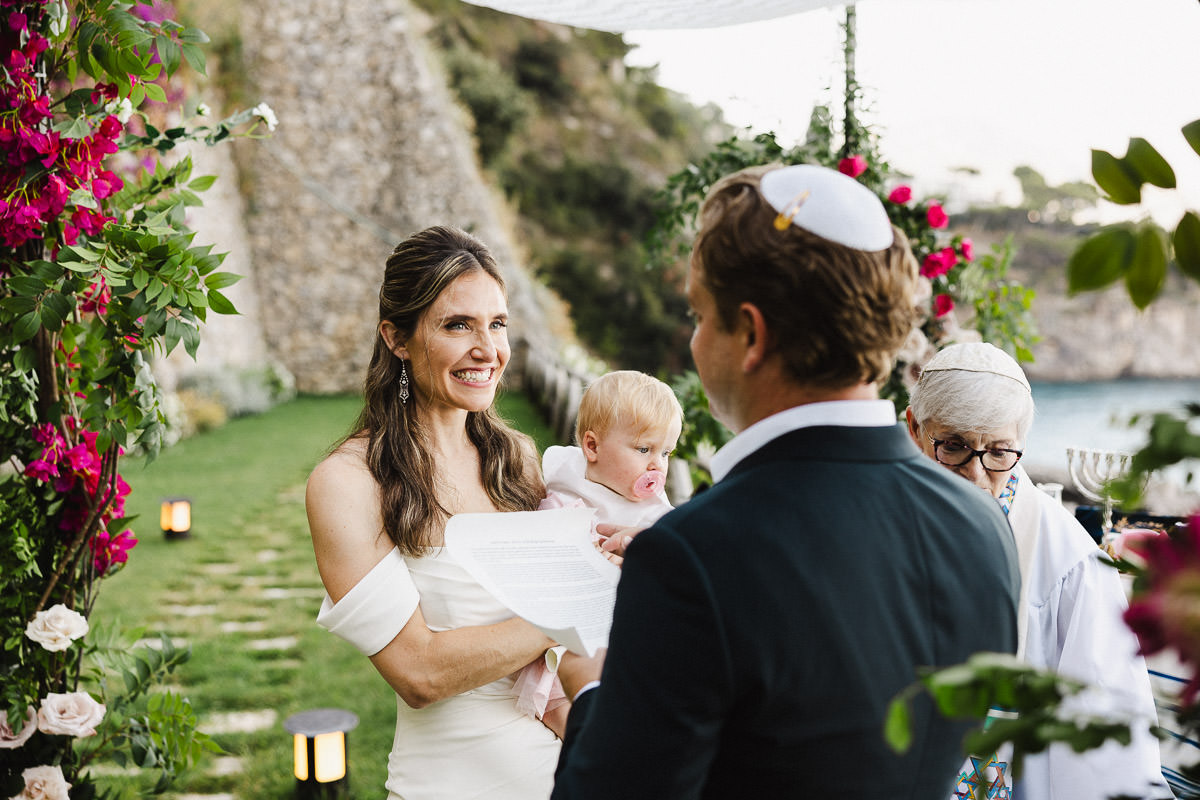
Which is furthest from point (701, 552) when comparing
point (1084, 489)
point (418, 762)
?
point (1084, 489)

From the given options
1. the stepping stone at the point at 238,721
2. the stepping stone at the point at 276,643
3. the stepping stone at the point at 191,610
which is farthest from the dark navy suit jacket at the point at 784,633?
the stepping stone at the point at 191,610

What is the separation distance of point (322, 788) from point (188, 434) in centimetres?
776

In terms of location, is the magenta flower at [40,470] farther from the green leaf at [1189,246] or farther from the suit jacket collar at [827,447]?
the green leaf at [1189,246]

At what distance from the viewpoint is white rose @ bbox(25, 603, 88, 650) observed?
1996mm

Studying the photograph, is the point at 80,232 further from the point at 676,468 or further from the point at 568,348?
the point at 568,348

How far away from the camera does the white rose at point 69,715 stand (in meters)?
2.01

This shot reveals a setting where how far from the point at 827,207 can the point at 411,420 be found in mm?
1257

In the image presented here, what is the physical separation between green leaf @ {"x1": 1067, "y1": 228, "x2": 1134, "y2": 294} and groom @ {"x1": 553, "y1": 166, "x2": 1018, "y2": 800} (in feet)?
1.19

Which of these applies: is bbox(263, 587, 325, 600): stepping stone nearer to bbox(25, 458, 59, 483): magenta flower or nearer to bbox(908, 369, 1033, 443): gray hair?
bbox(25, 458, 59, 483): magenta flower

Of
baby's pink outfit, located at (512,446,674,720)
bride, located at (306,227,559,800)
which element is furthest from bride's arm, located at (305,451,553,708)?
baby's pink outfit, located at (512,446,674,720)

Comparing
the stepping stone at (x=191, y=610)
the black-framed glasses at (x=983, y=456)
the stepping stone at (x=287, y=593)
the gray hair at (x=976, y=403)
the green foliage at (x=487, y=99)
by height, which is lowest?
the stepping stone at (x=287, y=593)

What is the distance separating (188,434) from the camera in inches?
389

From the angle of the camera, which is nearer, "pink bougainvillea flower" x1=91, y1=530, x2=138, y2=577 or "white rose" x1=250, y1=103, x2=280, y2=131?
"white rose" x1=250, y1=103, x2=280, y2=131

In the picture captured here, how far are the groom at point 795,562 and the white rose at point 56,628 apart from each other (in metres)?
1.58
